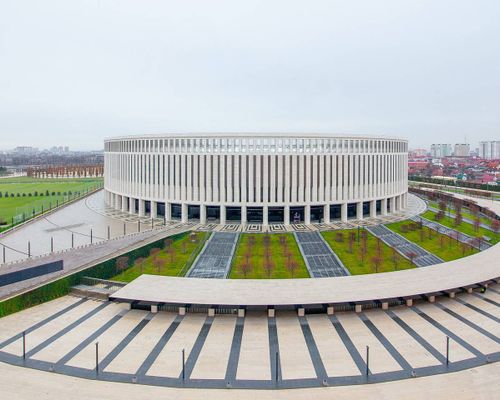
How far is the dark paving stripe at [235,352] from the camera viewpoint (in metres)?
23.2

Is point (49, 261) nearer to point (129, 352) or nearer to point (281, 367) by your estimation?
point (129, 352)

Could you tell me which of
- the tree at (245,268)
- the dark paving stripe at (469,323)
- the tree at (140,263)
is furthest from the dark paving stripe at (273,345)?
the tree at (140,263)

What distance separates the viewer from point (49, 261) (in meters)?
37.6

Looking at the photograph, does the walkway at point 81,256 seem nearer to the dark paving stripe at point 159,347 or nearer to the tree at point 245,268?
the tree at point 245,268

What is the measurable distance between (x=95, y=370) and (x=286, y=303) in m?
13.5

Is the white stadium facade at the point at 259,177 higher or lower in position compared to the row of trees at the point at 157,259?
higher

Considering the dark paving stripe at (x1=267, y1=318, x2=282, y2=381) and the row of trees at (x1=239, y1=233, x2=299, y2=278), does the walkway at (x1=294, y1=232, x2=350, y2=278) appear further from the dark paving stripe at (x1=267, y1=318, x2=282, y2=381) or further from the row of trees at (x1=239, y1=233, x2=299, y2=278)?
the dark paving stripe at (x1=267, y1=318, x2=282, y2=381)

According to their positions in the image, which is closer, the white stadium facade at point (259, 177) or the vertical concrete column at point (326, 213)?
the white stadium facade at point (259, 177)

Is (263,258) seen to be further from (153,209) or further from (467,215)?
(467,215)

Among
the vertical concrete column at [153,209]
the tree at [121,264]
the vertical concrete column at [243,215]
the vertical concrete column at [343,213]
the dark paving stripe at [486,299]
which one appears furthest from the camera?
the vertical concrete column at [153,209]

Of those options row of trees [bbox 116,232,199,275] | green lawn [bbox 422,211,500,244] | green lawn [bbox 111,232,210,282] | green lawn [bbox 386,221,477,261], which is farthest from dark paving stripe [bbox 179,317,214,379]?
green lawn [bbox 422,211,500,244]

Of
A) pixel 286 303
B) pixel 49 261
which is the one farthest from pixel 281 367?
pixel 49 261

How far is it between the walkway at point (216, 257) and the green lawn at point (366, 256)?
39.6ft

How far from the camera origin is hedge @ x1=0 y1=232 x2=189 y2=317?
30.7 m
